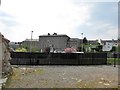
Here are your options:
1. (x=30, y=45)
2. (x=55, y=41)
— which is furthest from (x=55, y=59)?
(x=55, y=41)

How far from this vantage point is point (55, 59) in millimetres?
22000

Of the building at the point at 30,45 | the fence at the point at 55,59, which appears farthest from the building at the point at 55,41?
the fence at the point at 55,59

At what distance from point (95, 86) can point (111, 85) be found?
0.59 meters

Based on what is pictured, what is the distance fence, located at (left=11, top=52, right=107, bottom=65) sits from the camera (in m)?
21.7

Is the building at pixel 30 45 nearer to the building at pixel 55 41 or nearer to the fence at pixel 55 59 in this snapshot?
the building at pixel 55 41

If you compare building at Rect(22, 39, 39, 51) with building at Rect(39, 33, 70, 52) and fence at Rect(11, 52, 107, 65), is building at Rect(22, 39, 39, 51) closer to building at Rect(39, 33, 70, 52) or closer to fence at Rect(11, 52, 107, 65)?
building at Rect(39, 33, 70, 52)

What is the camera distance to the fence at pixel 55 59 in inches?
855

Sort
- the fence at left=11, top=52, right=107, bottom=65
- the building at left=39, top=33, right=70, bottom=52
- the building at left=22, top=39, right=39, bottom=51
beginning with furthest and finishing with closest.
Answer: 1. the building at left=39, top=33, right=70, bottom=52
2. the building at left=22, top=39, right=39, bottom=51
3. the fence at left=11, top=52, right=107, bottom=65

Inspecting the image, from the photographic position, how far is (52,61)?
21766mm

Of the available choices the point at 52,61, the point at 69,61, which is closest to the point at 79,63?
the point at 69,61

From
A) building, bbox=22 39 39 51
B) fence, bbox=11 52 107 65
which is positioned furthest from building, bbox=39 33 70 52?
fence, bbox=11 52 107 65

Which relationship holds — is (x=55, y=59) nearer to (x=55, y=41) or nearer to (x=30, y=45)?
(x=30, y=45)

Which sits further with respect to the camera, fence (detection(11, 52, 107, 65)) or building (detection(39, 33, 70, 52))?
building (detection(39, 33, 70, 52))

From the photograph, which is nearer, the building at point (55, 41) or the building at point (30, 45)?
the building at point (30, 45)
